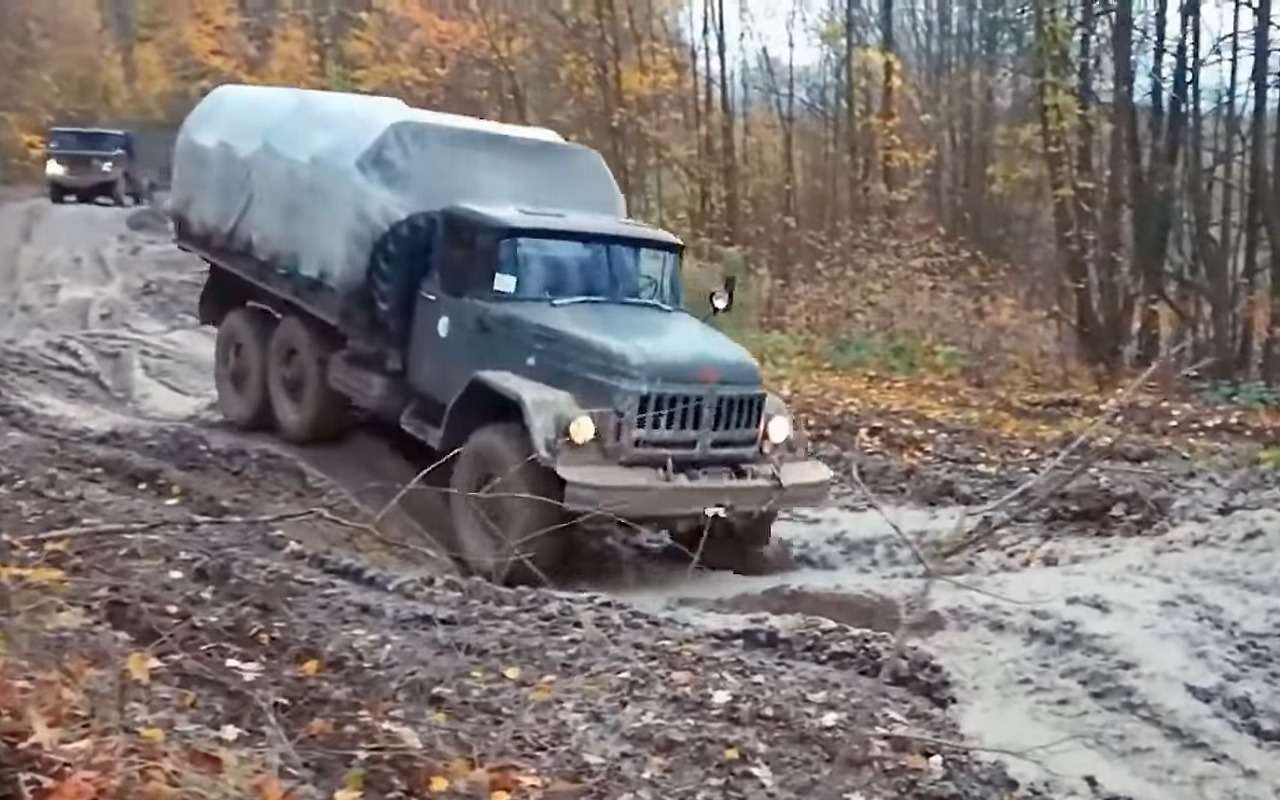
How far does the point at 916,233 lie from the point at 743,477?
13.9m

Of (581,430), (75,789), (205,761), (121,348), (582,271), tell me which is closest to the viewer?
(75,789)

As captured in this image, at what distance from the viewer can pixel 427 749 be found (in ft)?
16.9

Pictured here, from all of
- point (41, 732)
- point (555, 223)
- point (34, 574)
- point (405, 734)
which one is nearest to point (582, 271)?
point (555, 223)

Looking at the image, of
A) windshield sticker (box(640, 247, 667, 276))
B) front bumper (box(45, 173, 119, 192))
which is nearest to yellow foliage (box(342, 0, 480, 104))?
front bumper (box(45, 173, 119, 192))

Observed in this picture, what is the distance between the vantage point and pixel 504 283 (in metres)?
9.20

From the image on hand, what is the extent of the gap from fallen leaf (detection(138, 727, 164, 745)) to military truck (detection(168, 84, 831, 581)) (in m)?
3.14

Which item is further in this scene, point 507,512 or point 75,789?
point 507,512

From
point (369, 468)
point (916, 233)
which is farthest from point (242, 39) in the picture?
point (369, 468)

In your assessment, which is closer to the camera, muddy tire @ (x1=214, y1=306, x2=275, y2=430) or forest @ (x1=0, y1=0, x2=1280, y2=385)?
muddy tire @ (x1=214, y1=306, x2=275, y2=430)

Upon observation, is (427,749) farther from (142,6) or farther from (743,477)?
(142,6)

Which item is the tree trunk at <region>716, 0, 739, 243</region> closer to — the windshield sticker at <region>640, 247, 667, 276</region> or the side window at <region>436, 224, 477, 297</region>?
the windshield sticker at <region>640, 247, 667, 276</region>

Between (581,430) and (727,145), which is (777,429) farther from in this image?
(727,145)

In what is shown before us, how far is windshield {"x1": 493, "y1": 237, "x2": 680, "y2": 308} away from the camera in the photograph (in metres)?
9.21

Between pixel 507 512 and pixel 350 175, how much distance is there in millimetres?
3067
